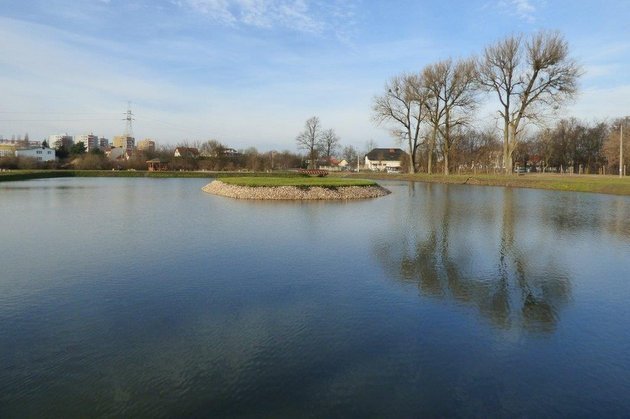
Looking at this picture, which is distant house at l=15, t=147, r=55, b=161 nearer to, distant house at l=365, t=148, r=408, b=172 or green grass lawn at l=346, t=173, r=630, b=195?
distant house at l=365, t=148, r=408, b=172

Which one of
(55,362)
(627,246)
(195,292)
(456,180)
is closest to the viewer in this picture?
(55,362)

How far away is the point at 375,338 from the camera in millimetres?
6391

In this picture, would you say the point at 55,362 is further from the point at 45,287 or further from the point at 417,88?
the point at 417,88

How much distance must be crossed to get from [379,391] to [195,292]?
450 centimetres

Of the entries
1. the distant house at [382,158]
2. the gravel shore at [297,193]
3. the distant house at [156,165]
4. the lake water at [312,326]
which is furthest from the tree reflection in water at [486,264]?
the distant house at [382,158]

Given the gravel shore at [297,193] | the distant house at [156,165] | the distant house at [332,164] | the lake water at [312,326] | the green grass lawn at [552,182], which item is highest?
the distant house at [332,164]

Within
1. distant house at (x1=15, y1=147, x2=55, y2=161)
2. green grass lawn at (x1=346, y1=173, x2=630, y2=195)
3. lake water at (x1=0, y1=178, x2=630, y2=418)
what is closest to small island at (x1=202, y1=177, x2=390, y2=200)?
lake water at (x1=0, y1=178, x2=630, y2=418)

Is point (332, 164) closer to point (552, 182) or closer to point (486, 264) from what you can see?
point (552, 182)

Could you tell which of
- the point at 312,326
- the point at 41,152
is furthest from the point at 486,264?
the point at 41,152

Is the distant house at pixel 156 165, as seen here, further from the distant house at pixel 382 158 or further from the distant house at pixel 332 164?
the distant house at pixel 382 158

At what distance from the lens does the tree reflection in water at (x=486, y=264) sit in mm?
7777

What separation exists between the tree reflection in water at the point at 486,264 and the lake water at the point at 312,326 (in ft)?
0.19

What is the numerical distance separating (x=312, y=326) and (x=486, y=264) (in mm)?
5729

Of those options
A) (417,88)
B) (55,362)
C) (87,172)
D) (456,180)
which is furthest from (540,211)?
(87,172)
